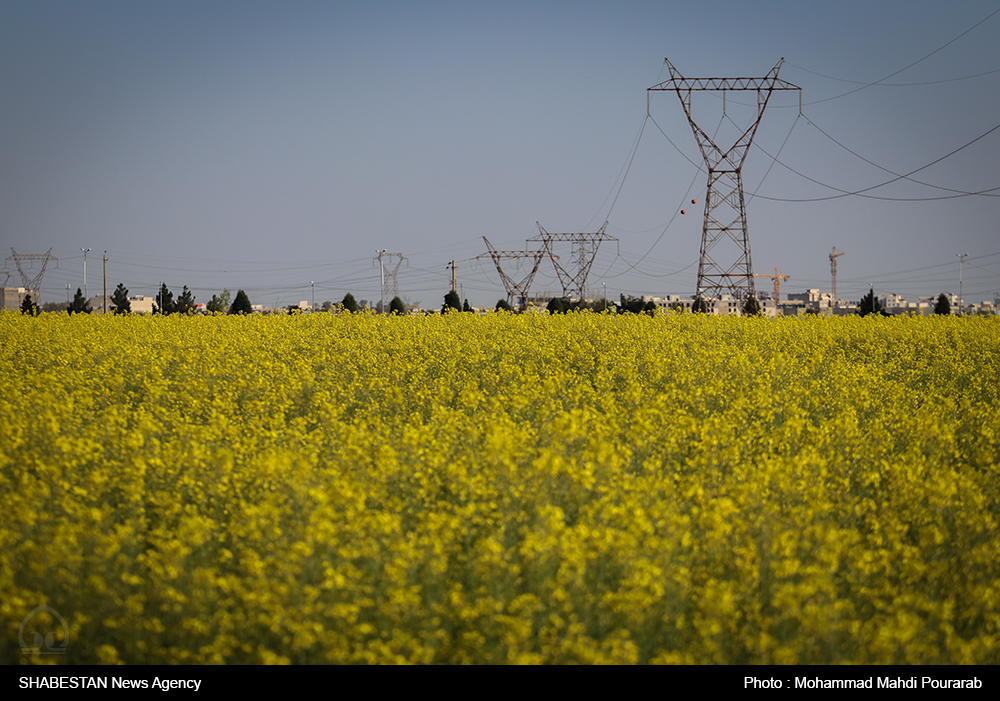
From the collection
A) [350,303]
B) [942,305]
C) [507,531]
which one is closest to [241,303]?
[350,303]

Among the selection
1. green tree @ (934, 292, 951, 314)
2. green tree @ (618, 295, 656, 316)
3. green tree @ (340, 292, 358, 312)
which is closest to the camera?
green tree @ (618, 295, 656, 316)

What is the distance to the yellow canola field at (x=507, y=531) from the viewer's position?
2807 mm

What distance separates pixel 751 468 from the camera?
15.1 ft

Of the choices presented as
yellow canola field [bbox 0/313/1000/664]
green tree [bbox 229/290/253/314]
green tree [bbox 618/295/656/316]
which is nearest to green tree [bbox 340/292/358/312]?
green tree [bbox 229/290/253/314]

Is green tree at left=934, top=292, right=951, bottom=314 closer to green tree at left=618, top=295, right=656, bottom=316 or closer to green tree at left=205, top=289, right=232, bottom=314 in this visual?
green tree at left=618, top=295, right=656, bottom=316

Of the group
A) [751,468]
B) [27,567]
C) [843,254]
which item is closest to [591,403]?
[751,468]

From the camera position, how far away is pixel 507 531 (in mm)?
3812

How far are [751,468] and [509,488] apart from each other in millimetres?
1915

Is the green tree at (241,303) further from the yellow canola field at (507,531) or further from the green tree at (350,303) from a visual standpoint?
the yellow canola field at (507,531)

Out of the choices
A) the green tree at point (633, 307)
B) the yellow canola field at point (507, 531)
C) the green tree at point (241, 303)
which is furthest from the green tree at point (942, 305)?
the green tree at point (241, 303)

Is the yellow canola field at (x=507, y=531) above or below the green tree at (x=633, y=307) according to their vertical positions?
below

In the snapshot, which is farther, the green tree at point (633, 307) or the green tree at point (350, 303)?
the green tree at point (350, 303)

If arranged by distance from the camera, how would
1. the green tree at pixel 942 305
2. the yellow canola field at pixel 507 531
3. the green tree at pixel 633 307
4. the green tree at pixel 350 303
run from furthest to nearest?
the green tree at pixel 350 303 < the green tree at pixel 942 305 < the green tree at pixel 633 307 < the yellow canola field at pixel 507 531

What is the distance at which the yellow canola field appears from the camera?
2807 mm
